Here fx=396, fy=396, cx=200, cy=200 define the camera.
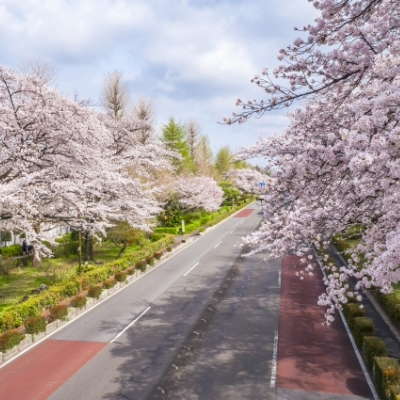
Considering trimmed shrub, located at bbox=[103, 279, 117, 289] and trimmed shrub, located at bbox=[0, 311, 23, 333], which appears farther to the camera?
trimmed shrub, located at bbox=[103, 279, 117, 289]

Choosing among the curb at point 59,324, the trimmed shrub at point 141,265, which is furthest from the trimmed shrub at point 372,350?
the trimmed shrub at point 141,265

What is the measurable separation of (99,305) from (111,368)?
7353 millimetres

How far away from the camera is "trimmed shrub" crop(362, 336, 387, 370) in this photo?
11018mm

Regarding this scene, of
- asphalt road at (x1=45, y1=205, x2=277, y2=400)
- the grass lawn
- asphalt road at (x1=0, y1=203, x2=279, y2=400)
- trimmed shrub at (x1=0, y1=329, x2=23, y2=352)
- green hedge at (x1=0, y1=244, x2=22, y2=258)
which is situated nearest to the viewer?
asphalt road at (x1=0, y1=203, x2=279, y2=400)

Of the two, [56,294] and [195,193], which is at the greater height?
[195,193]

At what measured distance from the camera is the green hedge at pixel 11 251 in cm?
3031

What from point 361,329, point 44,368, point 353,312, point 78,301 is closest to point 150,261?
point 78,301

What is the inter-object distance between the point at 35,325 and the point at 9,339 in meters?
1.48

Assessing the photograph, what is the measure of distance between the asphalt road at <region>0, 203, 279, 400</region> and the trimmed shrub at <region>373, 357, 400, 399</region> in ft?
9.32

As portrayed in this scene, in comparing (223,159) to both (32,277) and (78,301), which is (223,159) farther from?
(78,301)

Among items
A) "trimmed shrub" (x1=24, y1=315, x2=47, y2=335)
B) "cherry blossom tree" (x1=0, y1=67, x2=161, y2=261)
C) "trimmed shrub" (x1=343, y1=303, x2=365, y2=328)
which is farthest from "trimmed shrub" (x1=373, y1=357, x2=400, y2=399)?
"cherry blossom tree" (x1=0, y1=67, x2=161, y2=261)

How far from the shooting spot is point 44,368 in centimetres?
1213

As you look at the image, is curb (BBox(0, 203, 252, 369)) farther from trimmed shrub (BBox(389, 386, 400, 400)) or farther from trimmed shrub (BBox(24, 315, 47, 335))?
trimmed shrub (BBox(389, 386, 400, 400))

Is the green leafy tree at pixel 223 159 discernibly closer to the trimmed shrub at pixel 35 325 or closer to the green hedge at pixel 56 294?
the green hedge at pixel 56 294
